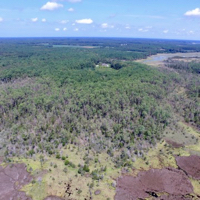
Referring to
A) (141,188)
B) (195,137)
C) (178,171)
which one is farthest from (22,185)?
(195,137)

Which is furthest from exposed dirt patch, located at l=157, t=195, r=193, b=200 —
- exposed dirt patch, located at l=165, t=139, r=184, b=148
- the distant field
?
the distant field

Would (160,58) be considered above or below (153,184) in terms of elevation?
above

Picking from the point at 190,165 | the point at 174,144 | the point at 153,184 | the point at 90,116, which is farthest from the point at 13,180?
the point at 174,144

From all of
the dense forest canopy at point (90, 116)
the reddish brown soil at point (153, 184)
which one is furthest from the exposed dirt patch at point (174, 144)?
the reddish brown soil at point (153, 184)

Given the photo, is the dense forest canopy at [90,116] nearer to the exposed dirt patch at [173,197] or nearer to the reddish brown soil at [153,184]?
the reddish brown soil at [153,184]

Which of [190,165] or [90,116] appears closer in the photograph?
[190,165]

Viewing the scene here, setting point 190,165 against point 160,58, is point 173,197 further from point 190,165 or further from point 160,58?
point 160,58

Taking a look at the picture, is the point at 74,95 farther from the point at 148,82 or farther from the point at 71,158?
the point at 148,82
